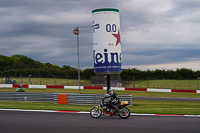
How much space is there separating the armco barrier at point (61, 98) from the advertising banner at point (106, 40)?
209 centimetres

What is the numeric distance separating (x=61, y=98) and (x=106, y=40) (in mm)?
5696

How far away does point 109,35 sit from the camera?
18531mm

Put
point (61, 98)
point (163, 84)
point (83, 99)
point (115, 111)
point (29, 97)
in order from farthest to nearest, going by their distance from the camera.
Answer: point (163, 84)
point (29, 97)
point (61, 98)
point (83, 99)
point (115, 111)

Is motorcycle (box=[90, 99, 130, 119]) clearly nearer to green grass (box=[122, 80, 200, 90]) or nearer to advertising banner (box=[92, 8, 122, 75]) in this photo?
advertising banner (box=[92, 8, 122, 75])

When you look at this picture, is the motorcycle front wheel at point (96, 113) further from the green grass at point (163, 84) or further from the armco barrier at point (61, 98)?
the green grass at point (163, 84)

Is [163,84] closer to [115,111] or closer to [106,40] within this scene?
[106,40]

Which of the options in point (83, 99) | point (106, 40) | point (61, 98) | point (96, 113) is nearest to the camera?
point (96, 113)

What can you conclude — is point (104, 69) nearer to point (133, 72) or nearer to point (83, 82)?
point (83, 82)

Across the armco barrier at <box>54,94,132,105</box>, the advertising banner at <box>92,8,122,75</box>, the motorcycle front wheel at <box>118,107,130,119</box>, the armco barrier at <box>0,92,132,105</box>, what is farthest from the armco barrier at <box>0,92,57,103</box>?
the motorcycle front wheel at <box>118,107,130,119</box>

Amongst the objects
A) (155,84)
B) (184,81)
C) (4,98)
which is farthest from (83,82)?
(4,98)

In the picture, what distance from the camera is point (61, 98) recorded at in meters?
20.4

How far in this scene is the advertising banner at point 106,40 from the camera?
18547 millimetres

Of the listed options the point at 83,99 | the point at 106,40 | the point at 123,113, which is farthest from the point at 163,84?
the point at 123,113

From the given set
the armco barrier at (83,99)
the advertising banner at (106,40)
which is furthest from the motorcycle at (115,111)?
the armco barrier at (83,99)
